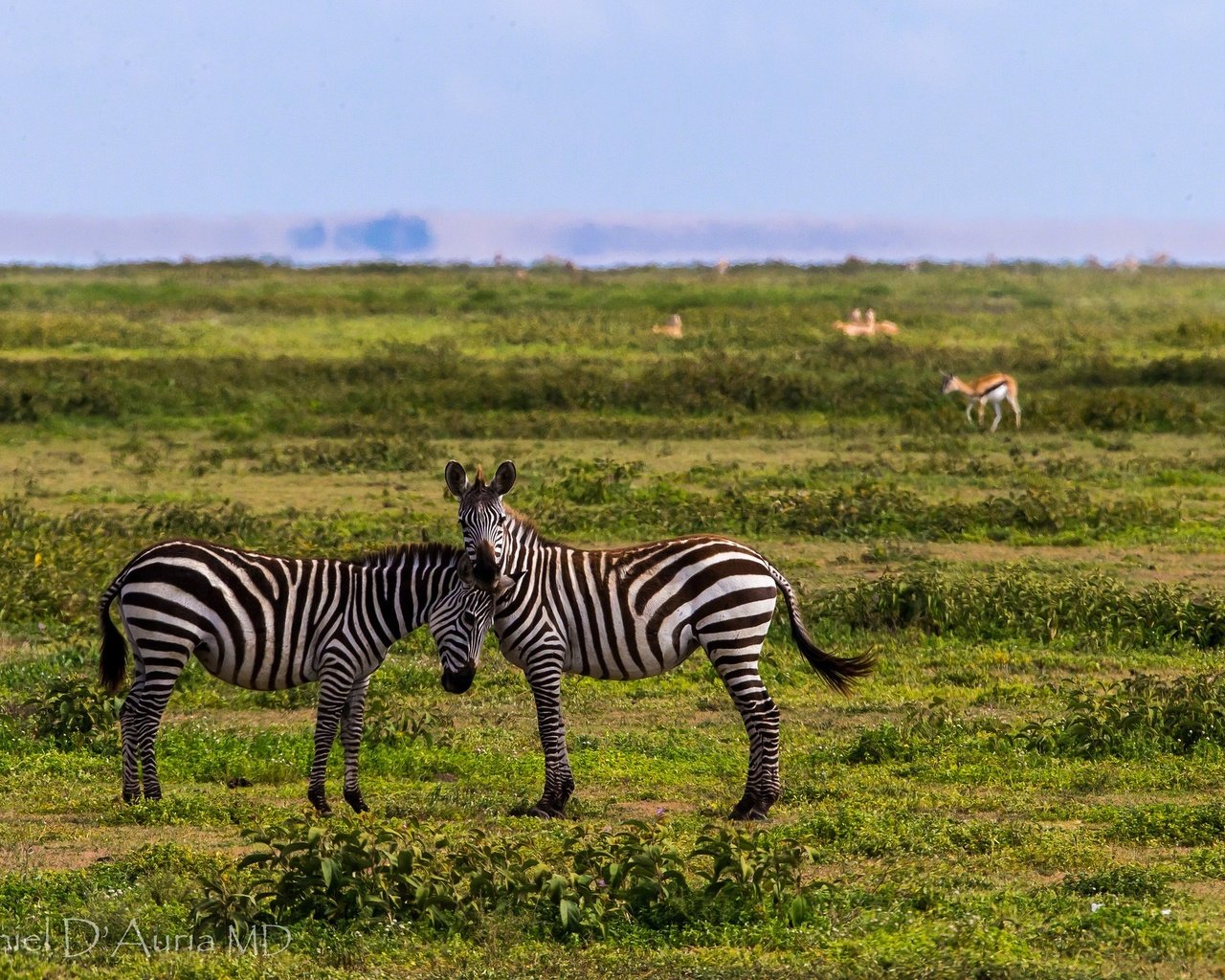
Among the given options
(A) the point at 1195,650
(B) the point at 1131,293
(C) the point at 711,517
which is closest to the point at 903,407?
(C) the point at 711,517

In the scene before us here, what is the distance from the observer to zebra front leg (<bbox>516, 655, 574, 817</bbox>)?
8266mm

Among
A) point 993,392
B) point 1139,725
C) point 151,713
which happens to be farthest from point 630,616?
point 993,392

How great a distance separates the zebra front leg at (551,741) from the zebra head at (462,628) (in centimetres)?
42

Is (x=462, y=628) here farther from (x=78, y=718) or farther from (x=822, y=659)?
(x=78, y=718)

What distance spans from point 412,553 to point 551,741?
1211 millimetres

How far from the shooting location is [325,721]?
27.5 feet

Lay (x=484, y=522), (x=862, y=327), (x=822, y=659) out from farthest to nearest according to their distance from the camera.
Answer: (x=862, y=327)
(x=822, y=659)
(x=484, y=522)

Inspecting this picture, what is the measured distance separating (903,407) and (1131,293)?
31.4 metres

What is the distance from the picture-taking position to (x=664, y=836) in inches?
293

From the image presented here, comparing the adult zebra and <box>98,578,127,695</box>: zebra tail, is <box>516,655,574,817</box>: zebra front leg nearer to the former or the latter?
the adult zebra

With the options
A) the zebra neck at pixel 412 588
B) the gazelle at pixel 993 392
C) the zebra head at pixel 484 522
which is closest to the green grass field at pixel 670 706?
the gazelle at pixel 993 392

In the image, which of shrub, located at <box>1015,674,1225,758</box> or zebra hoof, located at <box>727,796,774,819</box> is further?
shrub, located at <box>1015,674,1225,758</box>

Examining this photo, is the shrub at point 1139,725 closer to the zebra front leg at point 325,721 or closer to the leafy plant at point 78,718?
the zebra front leg at point 325,721

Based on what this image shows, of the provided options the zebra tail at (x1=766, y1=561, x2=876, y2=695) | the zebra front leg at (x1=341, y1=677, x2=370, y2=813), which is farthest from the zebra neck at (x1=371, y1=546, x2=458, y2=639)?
the zebra tail at (x1=766, y1=561, x2=876, y2=695)
